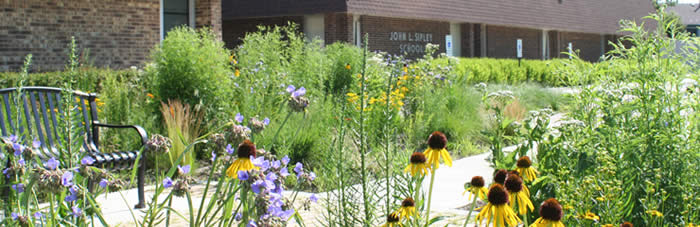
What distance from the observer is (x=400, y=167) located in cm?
293

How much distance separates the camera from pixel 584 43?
114ft

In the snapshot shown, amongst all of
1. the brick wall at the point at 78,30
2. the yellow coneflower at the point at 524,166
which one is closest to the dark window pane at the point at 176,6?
the brick wall at the point at 78,30

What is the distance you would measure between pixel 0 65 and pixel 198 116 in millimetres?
5462

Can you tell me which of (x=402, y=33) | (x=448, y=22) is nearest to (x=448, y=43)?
(x=448, y=22)

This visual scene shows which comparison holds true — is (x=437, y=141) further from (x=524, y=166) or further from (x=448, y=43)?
(x=448, y=43)

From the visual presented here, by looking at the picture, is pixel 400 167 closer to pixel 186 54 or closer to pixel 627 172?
pixel 627 172

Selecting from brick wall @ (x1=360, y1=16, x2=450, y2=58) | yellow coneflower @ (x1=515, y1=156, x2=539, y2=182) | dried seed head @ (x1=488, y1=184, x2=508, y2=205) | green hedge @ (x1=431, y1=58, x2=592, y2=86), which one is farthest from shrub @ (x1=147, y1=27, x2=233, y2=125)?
brick wall @ (x1=360, y1=16, x2=450, y2=58)

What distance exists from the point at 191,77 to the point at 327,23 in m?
13.7

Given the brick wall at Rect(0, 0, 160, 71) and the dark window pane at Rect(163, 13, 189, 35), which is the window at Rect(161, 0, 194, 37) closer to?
the dark window pane at Rect(163, 13, 189, 35)

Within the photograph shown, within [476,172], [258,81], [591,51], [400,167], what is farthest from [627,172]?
[591,51]

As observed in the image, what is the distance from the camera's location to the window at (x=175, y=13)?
44.6 feet

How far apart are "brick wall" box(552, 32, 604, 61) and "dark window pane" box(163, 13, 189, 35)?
22.8 m

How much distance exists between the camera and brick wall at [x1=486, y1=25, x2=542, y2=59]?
27612 mm

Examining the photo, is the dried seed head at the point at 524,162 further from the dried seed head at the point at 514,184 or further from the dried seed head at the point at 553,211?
the dried seed head at the point at 553,211
